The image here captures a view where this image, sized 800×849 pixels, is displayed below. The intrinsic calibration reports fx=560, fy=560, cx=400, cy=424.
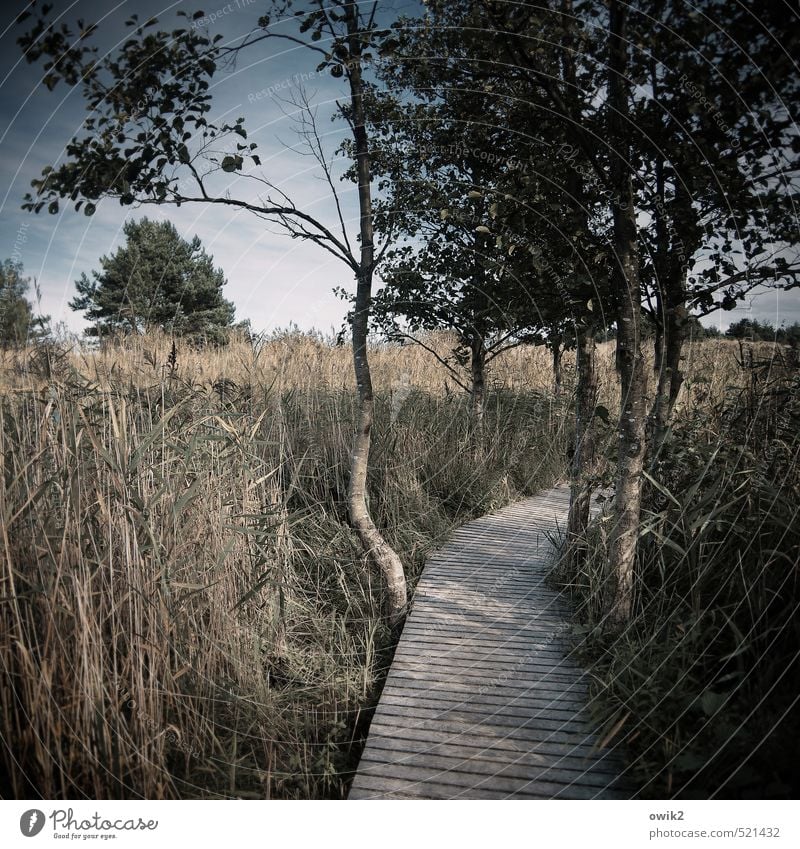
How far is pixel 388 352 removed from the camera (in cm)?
797

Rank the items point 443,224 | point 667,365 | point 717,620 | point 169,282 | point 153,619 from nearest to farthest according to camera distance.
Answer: point 153,619
point 717,620
point 667,365
point 443,224
point 169,282

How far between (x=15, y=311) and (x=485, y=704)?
2497 millimetres

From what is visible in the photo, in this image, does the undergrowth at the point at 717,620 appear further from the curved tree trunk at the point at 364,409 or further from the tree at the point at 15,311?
the tree at the point at 15,311

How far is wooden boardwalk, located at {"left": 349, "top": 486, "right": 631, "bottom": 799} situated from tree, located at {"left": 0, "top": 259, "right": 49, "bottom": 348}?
2.13m

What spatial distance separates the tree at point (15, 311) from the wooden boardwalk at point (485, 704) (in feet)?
7.00

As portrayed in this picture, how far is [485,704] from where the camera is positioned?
229 cm

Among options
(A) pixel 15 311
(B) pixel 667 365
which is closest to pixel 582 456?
(B) pixel 667 365

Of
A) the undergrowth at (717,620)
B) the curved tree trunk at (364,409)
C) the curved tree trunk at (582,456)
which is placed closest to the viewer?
the undergrowth at (717,620)

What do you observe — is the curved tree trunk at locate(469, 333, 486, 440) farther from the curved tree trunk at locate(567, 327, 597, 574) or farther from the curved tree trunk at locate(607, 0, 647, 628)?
the curved tree trunk at locate(607, 0, 647, 628)

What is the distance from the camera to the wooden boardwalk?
74.2 inches

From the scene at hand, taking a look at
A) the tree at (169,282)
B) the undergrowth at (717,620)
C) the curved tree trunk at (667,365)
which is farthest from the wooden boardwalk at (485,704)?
the tree at (169,282)

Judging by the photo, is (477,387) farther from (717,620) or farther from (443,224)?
(717,620)

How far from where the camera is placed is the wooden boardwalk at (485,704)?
188cm
